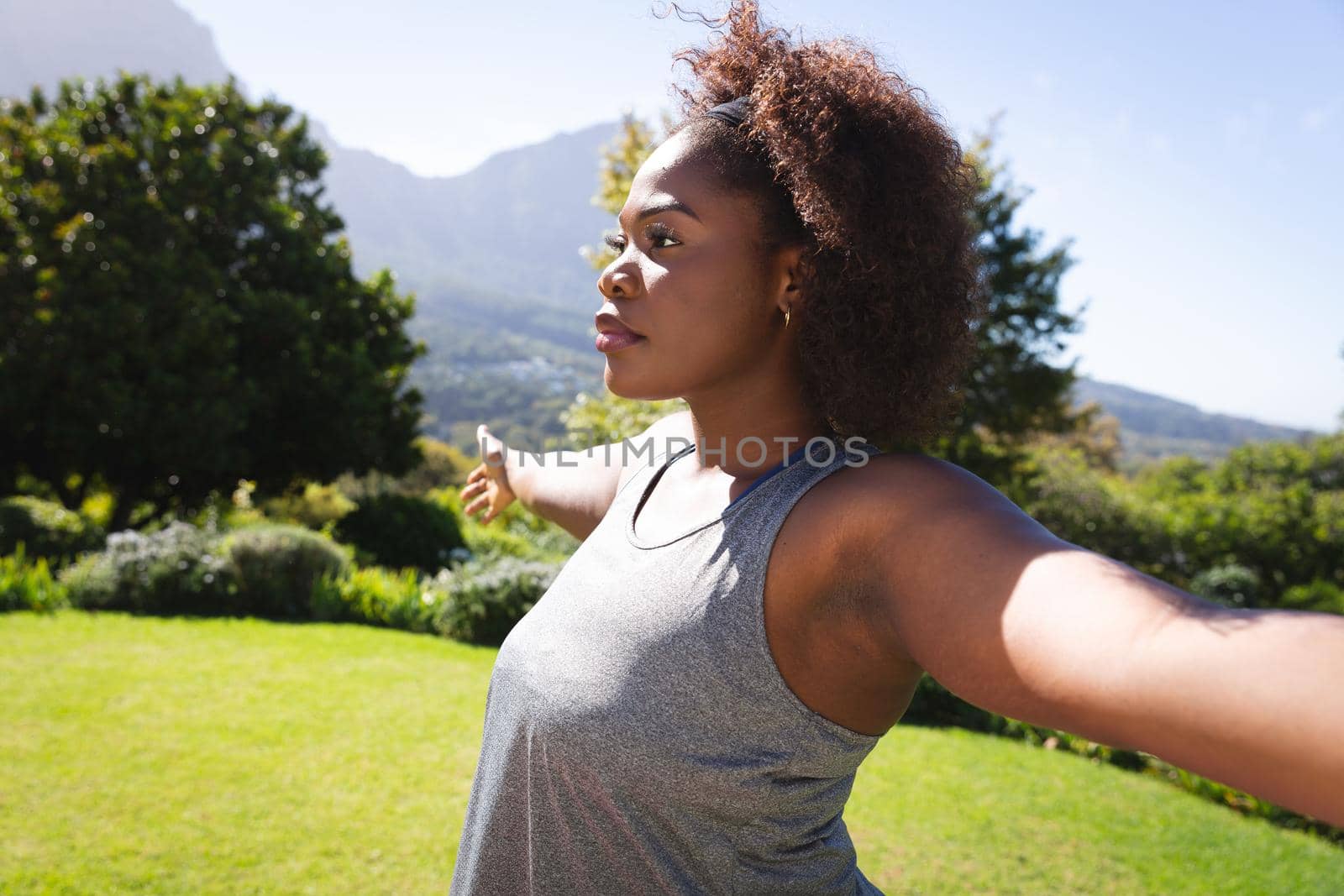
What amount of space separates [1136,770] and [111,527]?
42.6 feet

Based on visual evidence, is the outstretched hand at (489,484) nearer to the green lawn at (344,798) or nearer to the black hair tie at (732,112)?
the black hair tie at (732,112)

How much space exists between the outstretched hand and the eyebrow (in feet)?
4.16

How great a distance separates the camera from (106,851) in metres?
3.92

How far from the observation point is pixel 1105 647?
2.27 feet

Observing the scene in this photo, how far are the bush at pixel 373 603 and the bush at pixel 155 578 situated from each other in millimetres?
898

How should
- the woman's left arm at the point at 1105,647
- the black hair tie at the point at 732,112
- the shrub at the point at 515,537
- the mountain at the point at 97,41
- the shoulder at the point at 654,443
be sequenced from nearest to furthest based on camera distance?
the woman's left arm at the point at 1105,647, the black hair tie at the point at 732,112, the shoulder at the point at 654,443, the shrub at the point at 515,537, the mountain at the point at 97,41

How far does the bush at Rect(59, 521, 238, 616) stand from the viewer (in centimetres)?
810

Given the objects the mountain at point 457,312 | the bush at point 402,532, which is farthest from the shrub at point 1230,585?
the mountain at point 457,312

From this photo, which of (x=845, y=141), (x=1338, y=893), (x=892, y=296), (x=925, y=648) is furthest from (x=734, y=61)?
(x=1338, y=893)

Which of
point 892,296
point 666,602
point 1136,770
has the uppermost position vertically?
point 892,296

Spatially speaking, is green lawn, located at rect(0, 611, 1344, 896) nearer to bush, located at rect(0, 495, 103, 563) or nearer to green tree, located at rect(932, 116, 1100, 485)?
bush, located at rect(0, 495, 103, 563)

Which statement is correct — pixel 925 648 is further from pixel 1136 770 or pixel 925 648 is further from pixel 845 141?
pixel 1136 770

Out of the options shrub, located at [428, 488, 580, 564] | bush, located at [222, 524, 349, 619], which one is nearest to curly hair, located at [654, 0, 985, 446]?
bush, located at [222, 524, 349, 619]

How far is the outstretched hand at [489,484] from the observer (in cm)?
246
